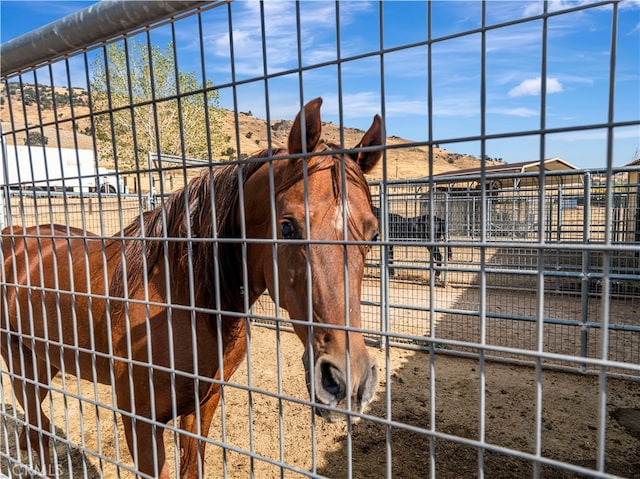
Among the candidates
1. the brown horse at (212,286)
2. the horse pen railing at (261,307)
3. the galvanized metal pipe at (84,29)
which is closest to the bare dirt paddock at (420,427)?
the horse pen railing at (261,307)

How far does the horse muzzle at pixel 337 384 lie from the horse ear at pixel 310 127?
640 mm

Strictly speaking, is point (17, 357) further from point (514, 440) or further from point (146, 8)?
point (514, 440)

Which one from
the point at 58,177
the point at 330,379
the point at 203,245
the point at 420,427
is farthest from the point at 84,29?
the point at 420,427

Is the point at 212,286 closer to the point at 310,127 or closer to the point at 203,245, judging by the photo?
the point at 203,245

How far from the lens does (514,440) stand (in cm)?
334

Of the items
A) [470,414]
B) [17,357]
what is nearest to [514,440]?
[470,414]

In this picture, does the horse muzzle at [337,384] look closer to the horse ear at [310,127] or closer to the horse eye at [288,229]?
the horse eye at [288,229]

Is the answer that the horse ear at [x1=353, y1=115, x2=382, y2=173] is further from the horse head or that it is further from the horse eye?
the horse eye

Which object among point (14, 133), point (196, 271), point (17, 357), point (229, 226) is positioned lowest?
point (17, 357)

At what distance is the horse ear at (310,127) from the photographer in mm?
1189

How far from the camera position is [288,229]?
1.35 m

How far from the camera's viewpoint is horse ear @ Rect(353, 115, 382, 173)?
4.70 feet

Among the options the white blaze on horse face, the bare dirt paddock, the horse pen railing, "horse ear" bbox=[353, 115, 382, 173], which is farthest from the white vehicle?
the bare dirt paddock

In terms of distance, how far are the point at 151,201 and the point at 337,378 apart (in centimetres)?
695
